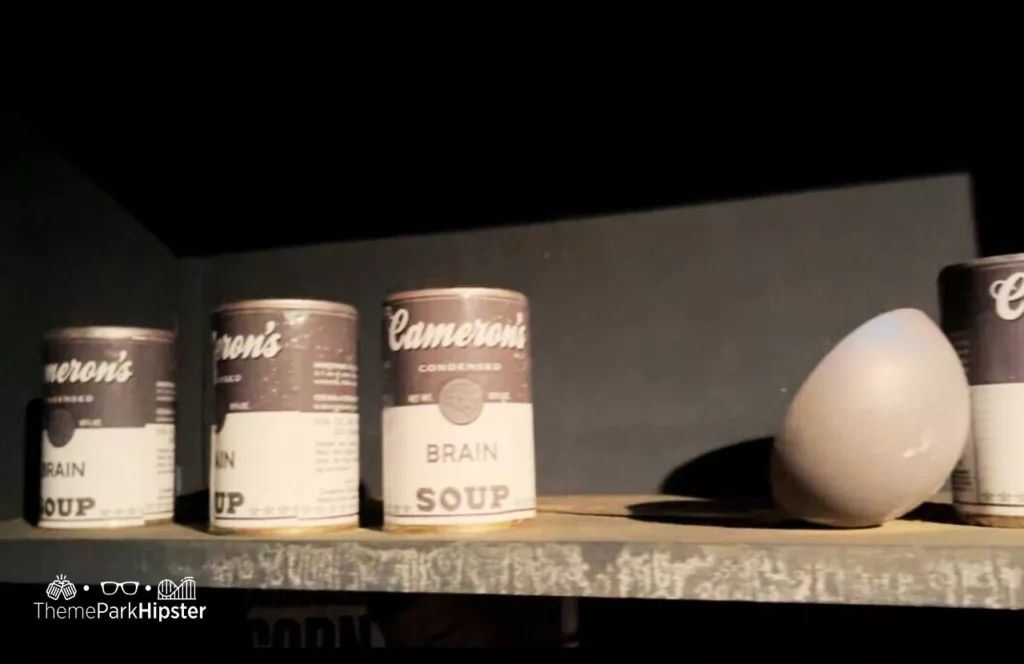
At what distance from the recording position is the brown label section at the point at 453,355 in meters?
0.63

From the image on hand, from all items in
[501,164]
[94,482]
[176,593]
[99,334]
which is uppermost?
[501,164]

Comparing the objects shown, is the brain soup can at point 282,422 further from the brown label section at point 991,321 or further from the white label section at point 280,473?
the brown label section at point 991,321

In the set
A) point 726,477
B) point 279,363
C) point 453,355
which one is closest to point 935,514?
point 726,477

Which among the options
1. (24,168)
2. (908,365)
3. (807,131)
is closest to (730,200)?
(807,131)

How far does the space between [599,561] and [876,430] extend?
17 centimetres

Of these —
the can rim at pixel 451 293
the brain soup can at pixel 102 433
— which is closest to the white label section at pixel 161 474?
the brain soup can at pixel 102 433

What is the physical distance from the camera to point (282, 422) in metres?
0.65

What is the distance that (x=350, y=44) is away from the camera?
96cm

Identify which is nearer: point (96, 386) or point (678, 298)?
point (96, 386)

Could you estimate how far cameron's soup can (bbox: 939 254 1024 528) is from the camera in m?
0.58

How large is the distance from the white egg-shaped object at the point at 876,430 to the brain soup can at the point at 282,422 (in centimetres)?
28

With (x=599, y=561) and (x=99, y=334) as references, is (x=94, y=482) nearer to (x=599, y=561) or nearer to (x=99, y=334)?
(x=99, y=334)

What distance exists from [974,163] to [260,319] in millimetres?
570

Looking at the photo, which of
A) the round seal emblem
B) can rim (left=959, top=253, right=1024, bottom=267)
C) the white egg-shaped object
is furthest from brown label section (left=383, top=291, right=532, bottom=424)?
can rim (left=959, top=253, right=1024, bottom=267)
